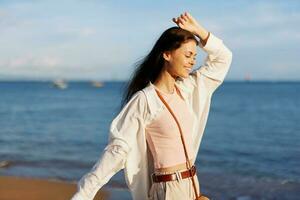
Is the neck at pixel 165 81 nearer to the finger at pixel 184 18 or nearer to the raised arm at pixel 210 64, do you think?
the raised arm at pixel 210 64

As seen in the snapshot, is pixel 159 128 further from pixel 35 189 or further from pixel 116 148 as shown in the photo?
pixel 35 189

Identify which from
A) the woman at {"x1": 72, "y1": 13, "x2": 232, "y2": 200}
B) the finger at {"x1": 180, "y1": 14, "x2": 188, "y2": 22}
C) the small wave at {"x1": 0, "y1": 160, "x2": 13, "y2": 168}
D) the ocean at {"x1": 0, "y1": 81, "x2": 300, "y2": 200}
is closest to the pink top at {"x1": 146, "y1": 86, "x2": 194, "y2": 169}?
the woman at {"x1": 72, "y1": 13, "x2": 232, "y2": 200}

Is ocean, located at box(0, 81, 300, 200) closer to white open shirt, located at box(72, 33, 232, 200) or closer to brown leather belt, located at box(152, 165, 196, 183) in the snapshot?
white open shirt, located at box(72, 33, 232, 200)

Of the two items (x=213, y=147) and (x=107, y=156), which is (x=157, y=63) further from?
(x=213, y=147)

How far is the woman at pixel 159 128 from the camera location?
9.34 ft

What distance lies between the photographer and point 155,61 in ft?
10.0

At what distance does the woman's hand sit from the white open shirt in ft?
0.28

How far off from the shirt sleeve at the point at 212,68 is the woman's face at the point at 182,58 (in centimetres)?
16

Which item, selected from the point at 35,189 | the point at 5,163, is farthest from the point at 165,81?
the point at 5,163

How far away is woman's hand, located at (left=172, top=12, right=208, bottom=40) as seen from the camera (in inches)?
118

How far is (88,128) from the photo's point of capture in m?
26.0

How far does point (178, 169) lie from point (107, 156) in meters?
0.41

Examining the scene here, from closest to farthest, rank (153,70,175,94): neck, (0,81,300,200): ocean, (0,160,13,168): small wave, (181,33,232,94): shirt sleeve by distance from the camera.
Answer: (153,70,175,94): neck
(181,33,232,94): shirt sleeve
(0,81,300,200): ocean
(0,160,13,168): small wave

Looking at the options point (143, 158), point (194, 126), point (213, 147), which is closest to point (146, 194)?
point (143, 158)
